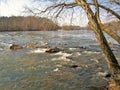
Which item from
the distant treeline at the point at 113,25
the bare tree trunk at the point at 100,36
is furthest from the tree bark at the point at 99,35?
the distant treeline at the point at 113,25

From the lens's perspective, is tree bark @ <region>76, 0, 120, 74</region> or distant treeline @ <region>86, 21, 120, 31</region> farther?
distant treeline @ <region>86, 21, 120, 31</region>

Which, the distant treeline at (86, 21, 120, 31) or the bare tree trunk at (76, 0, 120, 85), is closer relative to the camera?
the bare tree trunk at (76, 0, 120, 85)

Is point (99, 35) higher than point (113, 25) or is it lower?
lower

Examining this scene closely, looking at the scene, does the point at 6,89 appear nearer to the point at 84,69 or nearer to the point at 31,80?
the point at 31,80

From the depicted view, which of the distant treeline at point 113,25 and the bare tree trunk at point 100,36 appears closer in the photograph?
the bare tree trunk at point 100,36

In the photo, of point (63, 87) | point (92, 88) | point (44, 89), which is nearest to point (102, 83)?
point (92, 88)

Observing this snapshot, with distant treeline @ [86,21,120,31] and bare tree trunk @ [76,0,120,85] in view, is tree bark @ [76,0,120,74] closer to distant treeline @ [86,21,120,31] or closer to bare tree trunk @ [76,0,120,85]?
bare tree trunk @ [76,0,120,85]

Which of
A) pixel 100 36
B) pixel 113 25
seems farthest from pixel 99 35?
pixel 113 25

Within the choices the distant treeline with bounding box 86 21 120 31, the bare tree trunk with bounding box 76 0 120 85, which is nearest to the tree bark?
the bare tree trunk with bounding box 76 0 120 85

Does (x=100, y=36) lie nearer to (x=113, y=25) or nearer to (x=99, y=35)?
(x=99, y=35)

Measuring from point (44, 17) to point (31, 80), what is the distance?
516cm

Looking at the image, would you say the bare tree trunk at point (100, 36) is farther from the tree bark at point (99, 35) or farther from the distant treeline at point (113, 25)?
the distant treeline at point (113, 25)

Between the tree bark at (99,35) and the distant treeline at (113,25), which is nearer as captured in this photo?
the tree bark at (99,35)

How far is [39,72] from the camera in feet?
49.2
